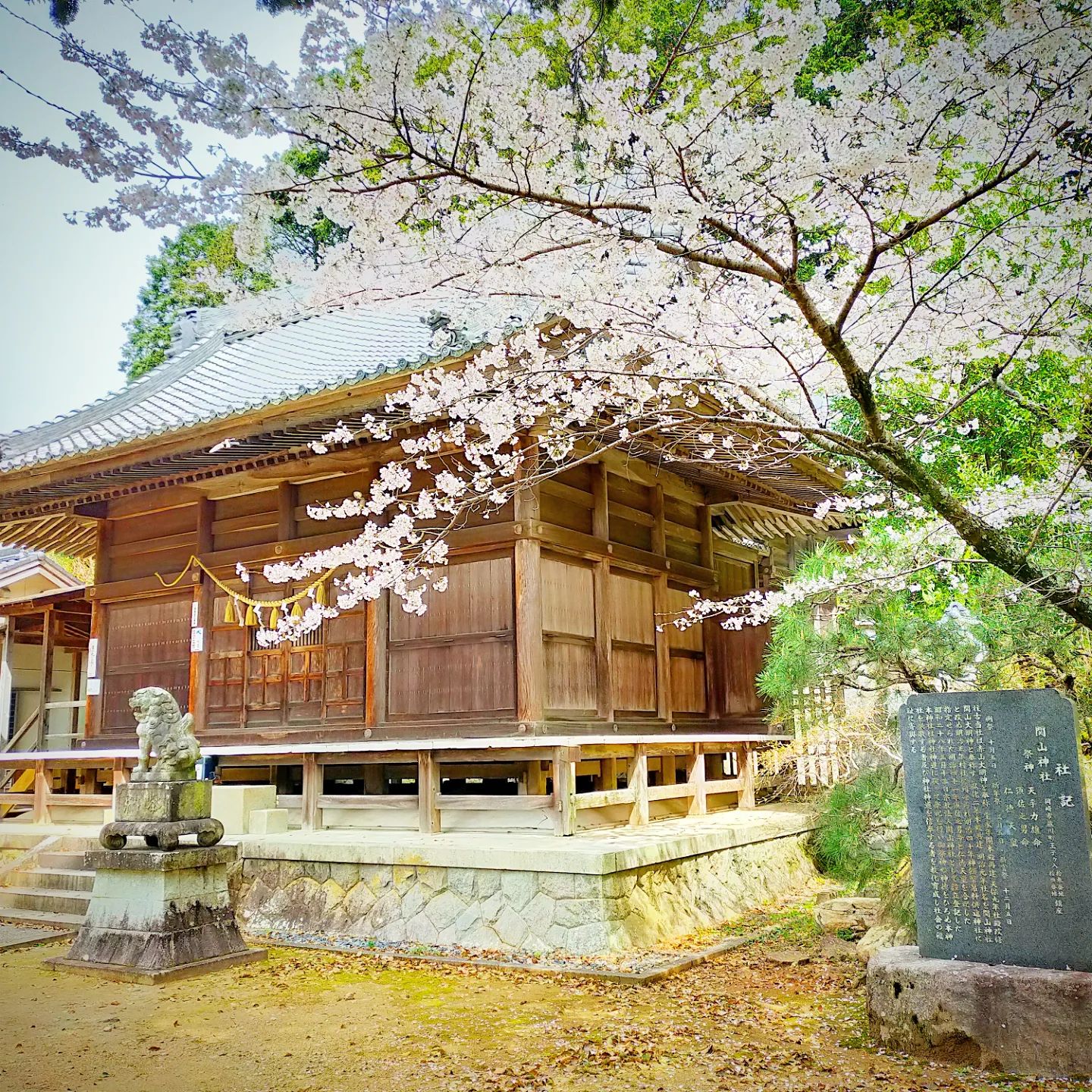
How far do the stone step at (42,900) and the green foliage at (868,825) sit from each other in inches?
282

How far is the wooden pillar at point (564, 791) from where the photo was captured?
8.55m

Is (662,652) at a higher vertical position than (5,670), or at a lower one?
lower

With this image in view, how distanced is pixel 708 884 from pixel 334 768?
4891 millimetres

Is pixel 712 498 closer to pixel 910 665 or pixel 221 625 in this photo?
pixel 910 665

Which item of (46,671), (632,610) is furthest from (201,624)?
(46,671)

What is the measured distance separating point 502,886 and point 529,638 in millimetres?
2451

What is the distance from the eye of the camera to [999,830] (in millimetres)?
5641

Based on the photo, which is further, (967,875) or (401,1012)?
(401,1012)

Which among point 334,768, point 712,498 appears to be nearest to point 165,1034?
point 334,768

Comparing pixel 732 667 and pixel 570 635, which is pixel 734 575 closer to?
pixel 732 667

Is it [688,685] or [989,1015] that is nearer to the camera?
[989,1015]

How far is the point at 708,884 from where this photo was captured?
923 centimetres

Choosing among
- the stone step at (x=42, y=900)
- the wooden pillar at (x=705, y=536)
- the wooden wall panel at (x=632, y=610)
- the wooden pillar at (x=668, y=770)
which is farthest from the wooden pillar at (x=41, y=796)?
the wooden pillar at (x=705, y=536)

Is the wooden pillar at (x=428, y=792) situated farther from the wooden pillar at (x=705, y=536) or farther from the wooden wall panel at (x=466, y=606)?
the wooden pillar at (x=705, y=536)
